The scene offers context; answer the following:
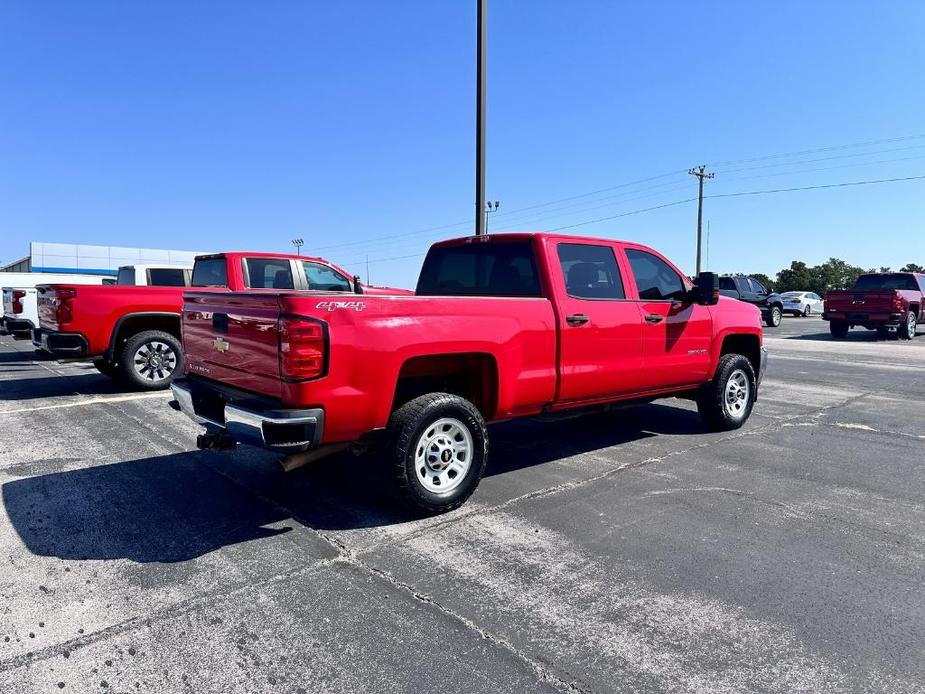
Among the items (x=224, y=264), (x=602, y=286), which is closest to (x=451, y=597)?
(x=602, y=286)

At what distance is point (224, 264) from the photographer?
368 inches

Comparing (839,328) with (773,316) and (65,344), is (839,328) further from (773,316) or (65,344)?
(65,344)

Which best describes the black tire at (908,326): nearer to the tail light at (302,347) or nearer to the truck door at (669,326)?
the truck door at (669,326)

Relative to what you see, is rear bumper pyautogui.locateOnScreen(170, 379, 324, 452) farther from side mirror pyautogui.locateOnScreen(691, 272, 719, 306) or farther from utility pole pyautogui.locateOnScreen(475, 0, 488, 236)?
utility pole pyautogui.locateOnScreen(475, 0, 488, 236)

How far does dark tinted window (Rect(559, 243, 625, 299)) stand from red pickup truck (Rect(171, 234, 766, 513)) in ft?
0.04

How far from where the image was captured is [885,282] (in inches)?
788

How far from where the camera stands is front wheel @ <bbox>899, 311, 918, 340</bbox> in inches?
756

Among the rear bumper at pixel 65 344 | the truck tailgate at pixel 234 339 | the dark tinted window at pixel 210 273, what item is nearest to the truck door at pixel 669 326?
the truck tailgate at pixel 234 339

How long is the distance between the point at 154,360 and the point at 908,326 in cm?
2078

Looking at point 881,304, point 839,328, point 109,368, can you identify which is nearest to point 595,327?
point 109,368

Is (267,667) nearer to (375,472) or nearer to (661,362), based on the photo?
(375,472)

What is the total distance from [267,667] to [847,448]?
224 inches

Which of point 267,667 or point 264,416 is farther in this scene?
point 264,416

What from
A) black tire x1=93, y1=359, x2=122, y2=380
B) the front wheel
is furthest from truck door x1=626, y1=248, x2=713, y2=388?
the front wheel
